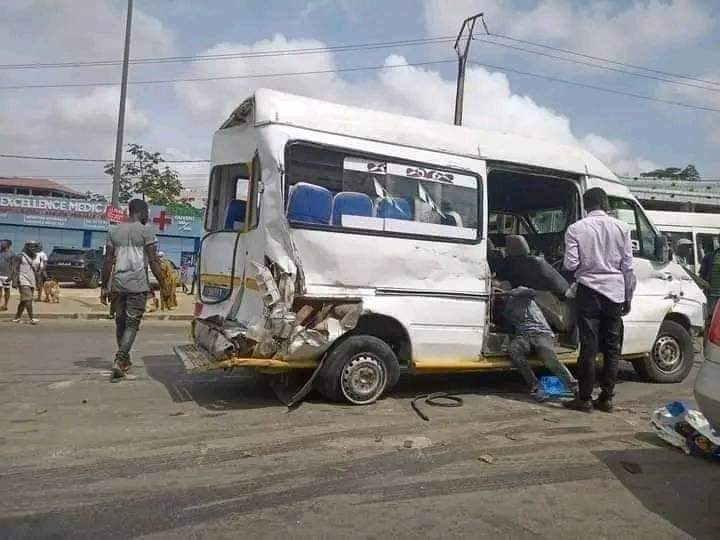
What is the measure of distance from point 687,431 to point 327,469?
2.53 metres

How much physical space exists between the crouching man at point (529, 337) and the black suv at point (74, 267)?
20.9m

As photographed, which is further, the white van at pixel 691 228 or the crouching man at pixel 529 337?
the white van at pixel 691 228

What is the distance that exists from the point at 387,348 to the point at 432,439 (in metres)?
1.14

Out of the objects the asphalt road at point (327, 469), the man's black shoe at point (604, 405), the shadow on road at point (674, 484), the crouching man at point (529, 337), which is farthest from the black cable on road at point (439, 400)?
the shadow on road at point (674, 484)

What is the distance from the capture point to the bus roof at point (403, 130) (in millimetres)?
5516

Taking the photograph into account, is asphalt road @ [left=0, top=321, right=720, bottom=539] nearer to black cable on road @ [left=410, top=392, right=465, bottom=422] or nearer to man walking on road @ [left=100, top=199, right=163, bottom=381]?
black cable on road @ [left=410, top=392, right=465, bottom=422]

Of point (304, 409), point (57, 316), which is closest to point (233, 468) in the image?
point (304, 409)

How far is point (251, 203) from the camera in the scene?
5746 millimetres

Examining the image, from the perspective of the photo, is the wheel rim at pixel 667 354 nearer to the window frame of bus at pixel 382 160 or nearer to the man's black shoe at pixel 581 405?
the man's black shoe at pixel 581 405

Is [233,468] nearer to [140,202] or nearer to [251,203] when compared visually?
[251,203]

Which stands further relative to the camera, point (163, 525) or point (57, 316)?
point (57, 316)

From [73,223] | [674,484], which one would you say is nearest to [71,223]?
[73,223]

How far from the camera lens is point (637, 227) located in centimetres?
713

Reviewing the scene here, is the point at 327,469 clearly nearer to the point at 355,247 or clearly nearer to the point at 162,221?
the point at 355,247
